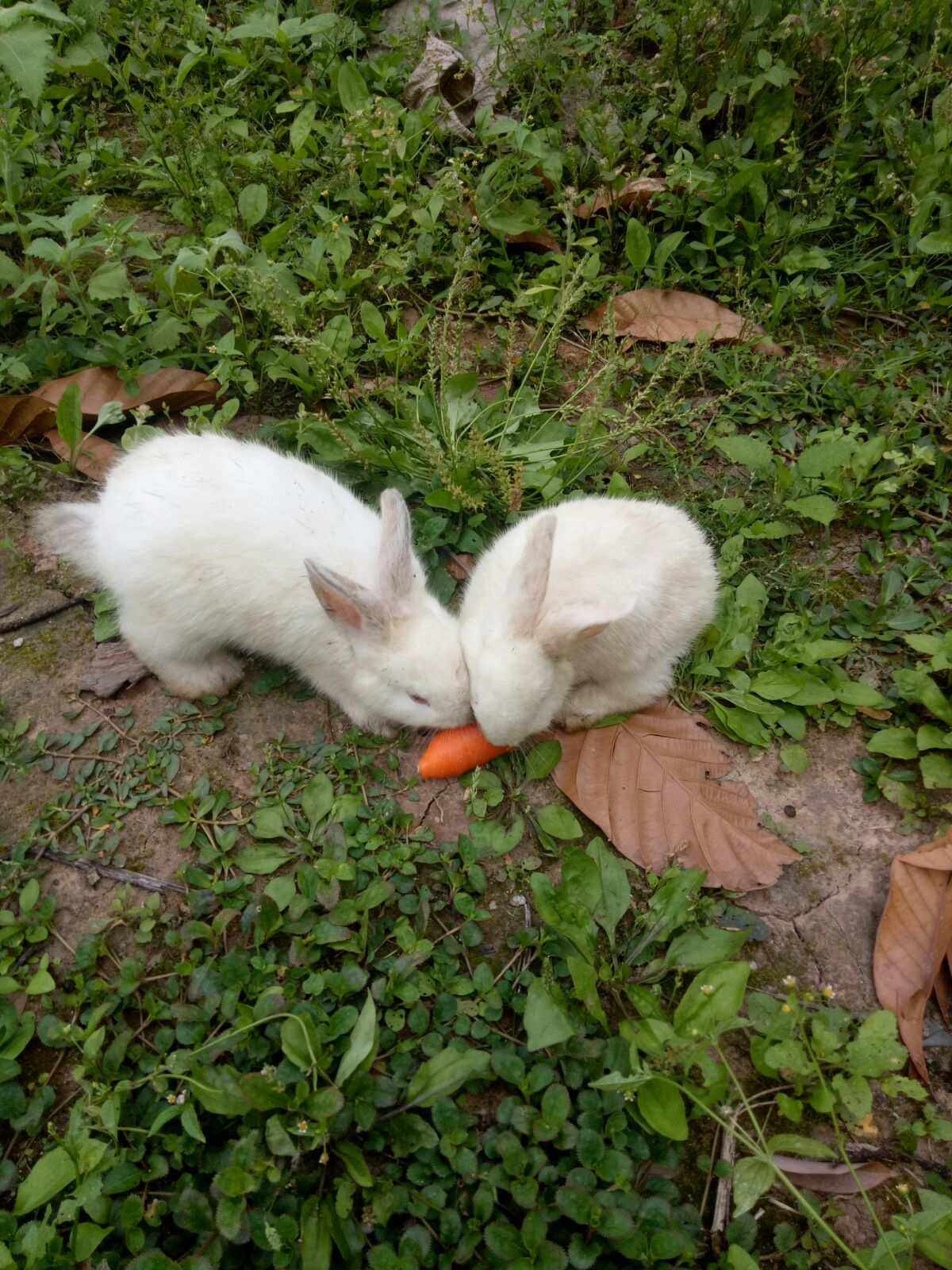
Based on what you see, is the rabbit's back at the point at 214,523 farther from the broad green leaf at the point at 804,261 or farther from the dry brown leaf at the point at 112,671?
the broad green leaf at the point at 804,261

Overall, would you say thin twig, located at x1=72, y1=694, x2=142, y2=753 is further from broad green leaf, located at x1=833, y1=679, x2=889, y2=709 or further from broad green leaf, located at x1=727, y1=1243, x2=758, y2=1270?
broad green leaf, located at x1=833, y1=679, x2=889, y2=709

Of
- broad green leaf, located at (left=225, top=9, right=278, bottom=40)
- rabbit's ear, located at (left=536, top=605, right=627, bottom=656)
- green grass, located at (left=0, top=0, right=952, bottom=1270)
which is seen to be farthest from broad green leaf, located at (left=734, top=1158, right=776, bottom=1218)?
broad green leaf, located at (left=225, top=9, right=278, bottom=40)

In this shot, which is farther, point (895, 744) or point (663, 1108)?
point (895, 744)

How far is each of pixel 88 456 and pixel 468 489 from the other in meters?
1.66

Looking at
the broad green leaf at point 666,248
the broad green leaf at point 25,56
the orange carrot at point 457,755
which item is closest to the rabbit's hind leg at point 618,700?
the orange carrot at point 457,755

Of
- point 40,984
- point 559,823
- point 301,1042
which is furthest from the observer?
point 559,823

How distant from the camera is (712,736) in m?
3.23

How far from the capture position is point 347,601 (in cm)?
281

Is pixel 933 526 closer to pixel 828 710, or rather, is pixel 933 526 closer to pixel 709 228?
pixel 828 710

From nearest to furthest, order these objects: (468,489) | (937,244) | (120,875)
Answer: (120,875) < (468,489) < (937,244)

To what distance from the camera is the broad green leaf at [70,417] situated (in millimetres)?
3365

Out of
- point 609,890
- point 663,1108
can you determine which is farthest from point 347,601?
point 663,1108

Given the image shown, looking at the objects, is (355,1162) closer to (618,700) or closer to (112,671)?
(618,700)

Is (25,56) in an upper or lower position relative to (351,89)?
upper
